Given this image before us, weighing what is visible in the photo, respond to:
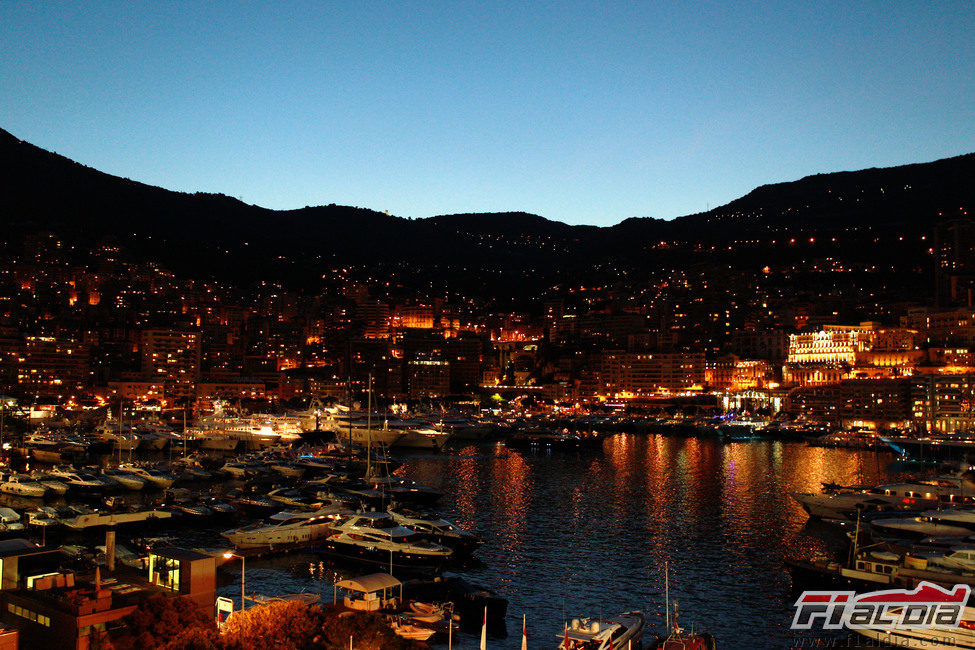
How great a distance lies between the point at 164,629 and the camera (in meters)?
10.8

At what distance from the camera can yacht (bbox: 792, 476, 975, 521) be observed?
30.6 m

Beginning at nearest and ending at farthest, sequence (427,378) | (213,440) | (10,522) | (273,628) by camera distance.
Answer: (273,628) < (10,522) < (213,440) < (427,378)

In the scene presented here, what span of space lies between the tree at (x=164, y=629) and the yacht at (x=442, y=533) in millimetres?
12778

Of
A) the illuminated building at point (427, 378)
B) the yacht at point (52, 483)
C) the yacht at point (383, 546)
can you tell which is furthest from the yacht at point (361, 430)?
the illuminated building at point (427, 378)

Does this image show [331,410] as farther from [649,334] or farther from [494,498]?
[649,334]

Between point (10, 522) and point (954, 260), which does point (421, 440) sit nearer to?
point (10, 522)

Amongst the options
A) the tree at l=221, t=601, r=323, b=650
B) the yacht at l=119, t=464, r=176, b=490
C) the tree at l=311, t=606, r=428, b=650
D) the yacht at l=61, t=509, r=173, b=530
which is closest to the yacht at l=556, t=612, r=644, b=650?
the tree at l=311, t=606, r=428, b=650

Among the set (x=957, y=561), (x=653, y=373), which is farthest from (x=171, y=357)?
(x=957, y=561)

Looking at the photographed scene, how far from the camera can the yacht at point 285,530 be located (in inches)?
953

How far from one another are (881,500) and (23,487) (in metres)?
32.3

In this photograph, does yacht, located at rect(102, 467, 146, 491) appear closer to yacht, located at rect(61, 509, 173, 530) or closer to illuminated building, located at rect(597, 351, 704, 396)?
yacht, located at rect(61, 509, 173, 530)

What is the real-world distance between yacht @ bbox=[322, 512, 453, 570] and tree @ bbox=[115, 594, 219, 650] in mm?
10407

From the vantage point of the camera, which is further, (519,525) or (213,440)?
(213,440)

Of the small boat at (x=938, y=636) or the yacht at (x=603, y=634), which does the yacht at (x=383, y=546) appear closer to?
the yacht at (x=603, y=634)
